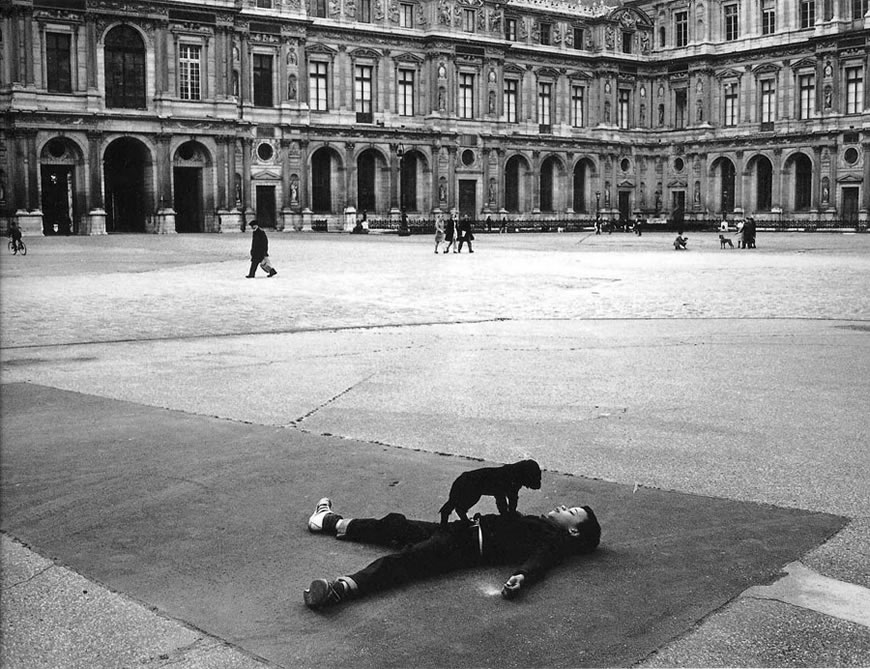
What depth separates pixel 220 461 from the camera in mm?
7121

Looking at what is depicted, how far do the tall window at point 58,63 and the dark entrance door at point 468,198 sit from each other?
2407cm

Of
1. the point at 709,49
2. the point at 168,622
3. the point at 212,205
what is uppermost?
the point at 709,49

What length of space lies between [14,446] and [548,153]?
207 ft

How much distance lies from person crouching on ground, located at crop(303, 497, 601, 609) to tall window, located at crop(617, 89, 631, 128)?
6927 centimetres

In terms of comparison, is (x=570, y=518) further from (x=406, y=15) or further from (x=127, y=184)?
(x=406, y=15)

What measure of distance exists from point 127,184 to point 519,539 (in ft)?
177

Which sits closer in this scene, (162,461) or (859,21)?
(162,461)

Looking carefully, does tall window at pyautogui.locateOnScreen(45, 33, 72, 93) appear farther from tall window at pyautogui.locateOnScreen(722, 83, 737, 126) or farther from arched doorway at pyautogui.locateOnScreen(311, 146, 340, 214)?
tall window at pyautogui.locateOnScreen(722, 83, 737, 126)

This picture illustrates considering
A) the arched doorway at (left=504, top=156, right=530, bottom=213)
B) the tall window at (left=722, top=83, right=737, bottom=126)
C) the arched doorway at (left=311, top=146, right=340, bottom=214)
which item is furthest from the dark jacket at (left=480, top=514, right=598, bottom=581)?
the tall window at (left=722, top=83, right=737, bottom=126)

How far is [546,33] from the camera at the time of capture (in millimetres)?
68250

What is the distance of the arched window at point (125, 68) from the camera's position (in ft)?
169

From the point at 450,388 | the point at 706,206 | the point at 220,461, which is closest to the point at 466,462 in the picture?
the point at 220,461

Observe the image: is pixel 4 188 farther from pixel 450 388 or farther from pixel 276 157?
pixel 450 388

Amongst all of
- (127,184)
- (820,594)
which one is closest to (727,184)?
(127,184)
